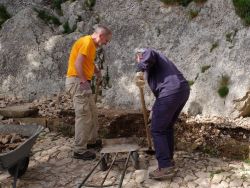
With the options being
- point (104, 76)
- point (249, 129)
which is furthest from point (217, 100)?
point (104, 76)

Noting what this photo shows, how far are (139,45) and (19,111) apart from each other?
9.62 feet

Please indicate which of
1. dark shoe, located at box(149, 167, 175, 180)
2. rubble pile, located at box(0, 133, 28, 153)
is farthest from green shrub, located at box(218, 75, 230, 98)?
rubble pile, located at box(0, 133, 28, 153)

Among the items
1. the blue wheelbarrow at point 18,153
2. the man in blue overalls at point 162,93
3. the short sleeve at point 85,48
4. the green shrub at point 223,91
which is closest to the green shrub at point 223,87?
the green shrub at point 223,91

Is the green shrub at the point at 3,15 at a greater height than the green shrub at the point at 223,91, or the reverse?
the green shrub at the point at 3,15

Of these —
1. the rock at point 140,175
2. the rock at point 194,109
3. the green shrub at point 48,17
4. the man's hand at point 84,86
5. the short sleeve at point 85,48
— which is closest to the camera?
the rock at point 140,175

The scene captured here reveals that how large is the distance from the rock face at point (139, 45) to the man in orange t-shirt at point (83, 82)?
89.1 inches

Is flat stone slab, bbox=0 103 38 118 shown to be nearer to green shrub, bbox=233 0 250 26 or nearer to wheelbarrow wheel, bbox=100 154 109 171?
wheelbarrow wheel, bbox=100 154 109 171

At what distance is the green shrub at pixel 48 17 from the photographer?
10.8 metres

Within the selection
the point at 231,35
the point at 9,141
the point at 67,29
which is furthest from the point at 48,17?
the point at 9,141

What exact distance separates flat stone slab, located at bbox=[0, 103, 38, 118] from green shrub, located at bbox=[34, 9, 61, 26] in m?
2.92

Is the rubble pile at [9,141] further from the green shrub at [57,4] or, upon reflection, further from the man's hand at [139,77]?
the green shrub at [57,4]

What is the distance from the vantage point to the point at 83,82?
248 inches

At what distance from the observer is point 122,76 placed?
909 centimetres

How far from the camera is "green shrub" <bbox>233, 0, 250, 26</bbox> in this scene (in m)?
8.30
